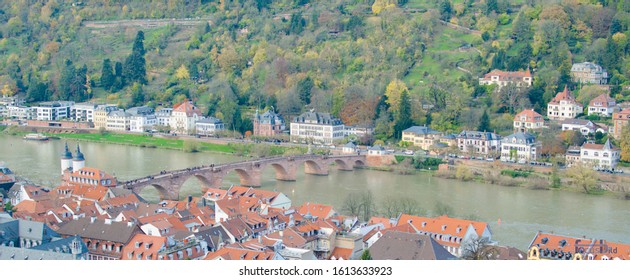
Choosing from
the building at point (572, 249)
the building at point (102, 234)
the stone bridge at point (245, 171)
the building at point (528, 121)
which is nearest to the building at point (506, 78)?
the building at point (528, 121)

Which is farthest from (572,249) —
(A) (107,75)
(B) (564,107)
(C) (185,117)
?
(A) (107,75)

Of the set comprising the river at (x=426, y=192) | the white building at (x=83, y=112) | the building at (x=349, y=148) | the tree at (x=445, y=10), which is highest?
the tree at (x=445, y=10)

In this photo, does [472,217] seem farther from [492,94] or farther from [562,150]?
[492,94]

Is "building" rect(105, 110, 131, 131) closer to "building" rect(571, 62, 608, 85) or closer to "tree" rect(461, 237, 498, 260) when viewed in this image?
"building" rect(571, 62, 608, 85)

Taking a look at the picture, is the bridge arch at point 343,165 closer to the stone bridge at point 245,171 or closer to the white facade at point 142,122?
the stone bridge at point 245,171

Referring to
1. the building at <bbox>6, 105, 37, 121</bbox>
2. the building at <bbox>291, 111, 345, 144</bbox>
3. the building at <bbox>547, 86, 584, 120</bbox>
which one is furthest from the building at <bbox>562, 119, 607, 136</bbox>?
the building at <bbox>6, 105, 37, 121</bbox>

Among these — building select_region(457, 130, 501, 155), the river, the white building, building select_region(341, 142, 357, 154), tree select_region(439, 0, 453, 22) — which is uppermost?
tree select_region(439, 0, 453, 22)

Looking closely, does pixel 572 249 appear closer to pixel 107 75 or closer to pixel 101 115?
pixel 101 115
